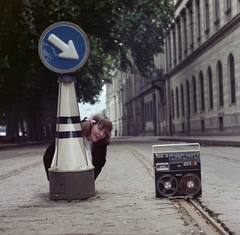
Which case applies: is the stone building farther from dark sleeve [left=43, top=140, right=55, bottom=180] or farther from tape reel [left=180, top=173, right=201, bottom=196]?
dark sleeve [left=43, top=140, right=55, bottom=180]

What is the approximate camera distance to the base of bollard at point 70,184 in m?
5.36

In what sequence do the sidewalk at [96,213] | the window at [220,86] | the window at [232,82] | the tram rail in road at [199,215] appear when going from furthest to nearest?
1. the window at [220,86]
2. the window at [232,82]
3. the sidewalk at [96,213]
4. the tram rail in road at [199,215]

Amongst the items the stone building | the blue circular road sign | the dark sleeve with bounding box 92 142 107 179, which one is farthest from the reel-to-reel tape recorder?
the stone building

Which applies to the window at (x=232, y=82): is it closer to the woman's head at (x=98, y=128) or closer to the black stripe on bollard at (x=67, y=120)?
the woman's head at (x=98, y=128)

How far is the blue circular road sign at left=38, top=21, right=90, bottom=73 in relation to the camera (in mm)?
5676

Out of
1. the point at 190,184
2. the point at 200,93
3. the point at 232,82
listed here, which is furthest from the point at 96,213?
the point at 200,93

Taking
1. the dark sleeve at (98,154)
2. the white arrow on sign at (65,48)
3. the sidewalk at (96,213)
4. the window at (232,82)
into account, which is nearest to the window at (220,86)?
the window at (232,82)

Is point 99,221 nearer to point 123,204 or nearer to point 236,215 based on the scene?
point 123,204

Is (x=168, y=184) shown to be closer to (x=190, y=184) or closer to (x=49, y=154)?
(x=190, y=184)

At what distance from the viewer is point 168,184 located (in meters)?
5.43

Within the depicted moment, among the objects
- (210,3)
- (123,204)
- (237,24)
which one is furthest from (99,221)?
(210,3)

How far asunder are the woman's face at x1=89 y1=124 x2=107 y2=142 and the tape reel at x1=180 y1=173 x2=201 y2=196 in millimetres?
1138

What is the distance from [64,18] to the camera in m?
19.7

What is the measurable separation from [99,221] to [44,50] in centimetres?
249
